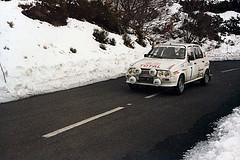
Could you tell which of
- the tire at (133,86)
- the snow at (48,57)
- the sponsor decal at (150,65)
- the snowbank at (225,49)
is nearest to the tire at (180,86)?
the sponsor decal at (150,65)

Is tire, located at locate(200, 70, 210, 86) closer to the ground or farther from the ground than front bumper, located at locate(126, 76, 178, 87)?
closer to the ground

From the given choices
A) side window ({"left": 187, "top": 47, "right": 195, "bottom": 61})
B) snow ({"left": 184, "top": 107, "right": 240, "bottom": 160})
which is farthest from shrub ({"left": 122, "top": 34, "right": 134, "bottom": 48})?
snow ({"left": 184, "top": 107, "right": 240, "bottom": 160})

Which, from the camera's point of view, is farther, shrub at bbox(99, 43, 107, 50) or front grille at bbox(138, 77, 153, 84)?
shrub at bbox(99, 43, 107, 50)

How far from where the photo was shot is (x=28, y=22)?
2147cm

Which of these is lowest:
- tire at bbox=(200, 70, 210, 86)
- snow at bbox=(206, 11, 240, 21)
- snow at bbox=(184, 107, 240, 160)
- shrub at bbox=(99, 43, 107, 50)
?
snow at bbox=(184, 107, 240, 160)

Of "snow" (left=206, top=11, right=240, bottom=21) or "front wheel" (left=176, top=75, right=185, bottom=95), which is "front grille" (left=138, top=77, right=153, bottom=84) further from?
"snow" (left=206, top=11, right=240, bottom=21)

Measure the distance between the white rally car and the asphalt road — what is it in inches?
16.3

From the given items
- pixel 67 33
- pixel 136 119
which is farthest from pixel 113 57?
pixel 136 119

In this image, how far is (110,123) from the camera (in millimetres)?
9078

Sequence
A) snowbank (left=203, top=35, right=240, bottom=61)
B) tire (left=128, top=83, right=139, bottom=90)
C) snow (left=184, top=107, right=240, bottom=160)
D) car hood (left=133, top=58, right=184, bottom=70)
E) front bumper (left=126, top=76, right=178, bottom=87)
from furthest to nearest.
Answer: snowbank (left=203, top=35, right=240, bottom=61) → tire (left=128, top=83, right=139, bottom=90) → car hood (left=133, top=58, right=184, bottom=70) → front bumper (left=126, top=76, right=178, bottom=87) → snow (left=184, top=107, right=240, bottom=160)

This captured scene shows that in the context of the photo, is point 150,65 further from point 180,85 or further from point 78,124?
point 78,124

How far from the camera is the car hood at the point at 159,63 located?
13.4 meters

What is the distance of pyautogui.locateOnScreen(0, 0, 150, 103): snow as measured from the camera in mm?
14566

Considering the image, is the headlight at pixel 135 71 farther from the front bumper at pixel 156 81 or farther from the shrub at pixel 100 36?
the shrub at pixel 100 36
